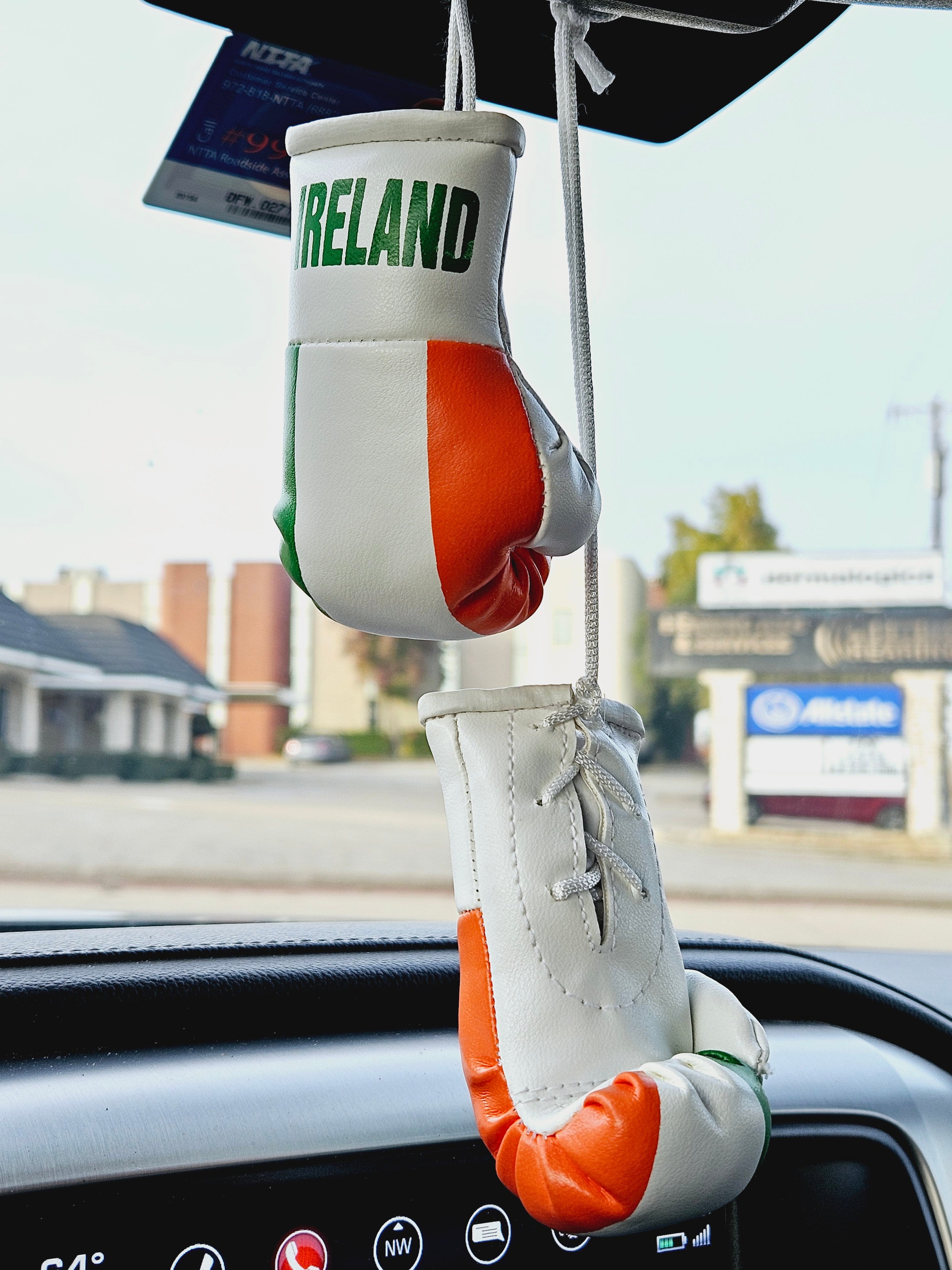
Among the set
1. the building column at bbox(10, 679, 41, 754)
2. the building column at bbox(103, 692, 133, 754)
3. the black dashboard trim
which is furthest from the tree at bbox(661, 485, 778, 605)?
the black dashboard trim

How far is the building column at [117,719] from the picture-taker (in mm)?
5195

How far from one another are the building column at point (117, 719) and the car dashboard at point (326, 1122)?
13.5ft

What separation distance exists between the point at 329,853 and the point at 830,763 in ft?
17.3

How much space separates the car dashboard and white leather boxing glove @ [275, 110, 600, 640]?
0.56m

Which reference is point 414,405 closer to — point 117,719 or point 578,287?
point 578,287

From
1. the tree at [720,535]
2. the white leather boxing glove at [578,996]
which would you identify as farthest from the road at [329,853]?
the white leather boxing glove at [578,996]

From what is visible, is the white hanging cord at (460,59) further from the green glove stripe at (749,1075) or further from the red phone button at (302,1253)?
the red phone button at (302,1253)

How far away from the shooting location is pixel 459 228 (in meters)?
0.50

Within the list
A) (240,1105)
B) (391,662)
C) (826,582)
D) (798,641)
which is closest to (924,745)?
(798,641)

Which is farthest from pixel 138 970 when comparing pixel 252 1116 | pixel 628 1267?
pixel 628 1267

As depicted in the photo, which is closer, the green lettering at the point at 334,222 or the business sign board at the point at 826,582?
the green lettering at the point at 334,222

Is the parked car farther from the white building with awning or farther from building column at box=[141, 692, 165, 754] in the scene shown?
the white building with awning

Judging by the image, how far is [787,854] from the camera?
34.3 ft

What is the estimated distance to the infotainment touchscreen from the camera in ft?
2.73
